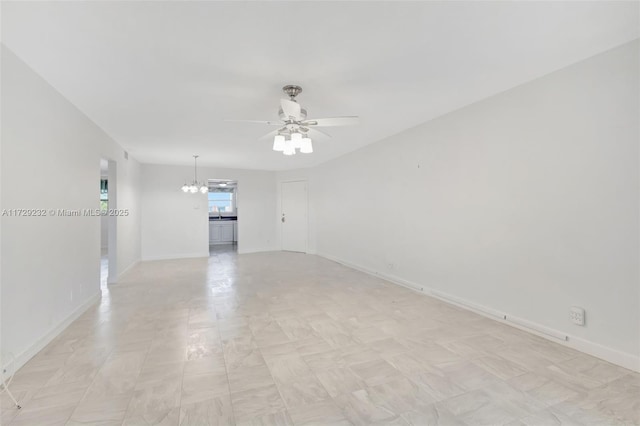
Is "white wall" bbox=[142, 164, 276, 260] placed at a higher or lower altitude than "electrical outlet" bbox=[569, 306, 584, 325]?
higher

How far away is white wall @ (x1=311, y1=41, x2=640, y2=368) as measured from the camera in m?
2.24

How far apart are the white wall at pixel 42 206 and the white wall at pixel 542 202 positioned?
4.24 meters

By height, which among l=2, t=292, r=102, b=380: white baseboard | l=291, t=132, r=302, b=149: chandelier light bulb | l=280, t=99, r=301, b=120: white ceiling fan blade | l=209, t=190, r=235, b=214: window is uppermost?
l=280, t=99, r=301, b=120: white ceiling fan blade

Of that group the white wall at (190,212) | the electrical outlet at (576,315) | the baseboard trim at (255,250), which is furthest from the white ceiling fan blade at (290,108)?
the baseboard trim at (255,250)

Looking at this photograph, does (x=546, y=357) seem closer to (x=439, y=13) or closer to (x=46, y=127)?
(x=439, y=13)

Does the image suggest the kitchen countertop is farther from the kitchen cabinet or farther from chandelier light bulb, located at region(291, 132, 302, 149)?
chandelier light bulb, located at region(291, 132, 302, 149)

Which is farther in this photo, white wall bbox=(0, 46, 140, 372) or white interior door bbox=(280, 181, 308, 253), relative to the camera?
white interior door bbox=(280, 181, 308, 253)

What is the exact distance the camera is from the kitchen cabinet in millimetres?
10406

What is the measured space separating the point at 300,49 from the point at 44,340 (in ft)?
Answer: 10.9

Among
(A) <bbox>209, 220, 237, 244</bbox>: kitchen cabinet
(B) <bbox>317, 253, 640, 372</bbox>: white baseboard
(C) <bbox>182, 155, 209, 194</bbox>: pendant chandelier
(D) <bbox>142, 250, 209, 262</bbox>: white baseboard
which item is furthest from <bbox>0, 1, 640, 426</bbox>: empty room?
(A) <bbox>209, 220, 237, 244</bbox>: kitchen cabinet

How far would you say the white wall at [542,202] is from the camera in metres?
2.24

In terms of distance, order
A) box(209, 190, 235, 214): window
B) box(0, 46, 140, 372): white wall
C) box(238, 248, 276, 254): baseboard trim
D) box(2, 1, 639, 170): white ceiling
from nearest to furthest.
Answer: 1. box(2, 1, 639, 170): white ceiling
2. box(0, 46, 140, 372): white wall
3. box(238, 248, 276, 254): baseboard trim
4. box(209, 190, 235, 214): window

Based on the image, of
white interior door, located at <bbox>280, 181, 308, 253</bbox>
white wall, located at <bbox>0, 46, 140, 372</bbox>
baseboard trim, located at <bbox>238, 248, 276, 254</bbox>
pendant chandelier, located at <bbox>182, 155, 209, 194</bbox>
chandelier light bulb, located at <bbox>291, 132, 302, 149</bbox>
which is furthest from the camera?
baseboard trim, located at <bbox>238, 248, 276, 254</bbox>

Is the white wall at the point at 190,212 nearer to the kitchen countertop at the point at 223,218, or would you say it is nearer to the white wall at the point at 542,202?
the kitchen countertop at the point at 223,218
